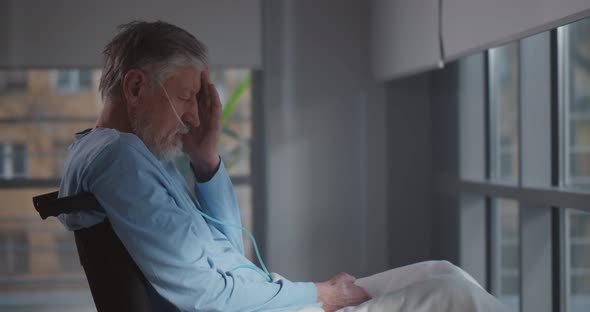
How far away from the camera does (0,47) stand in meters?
4.25

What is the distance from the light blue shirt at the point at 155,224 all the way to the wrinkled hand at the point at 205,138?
288 millimetres

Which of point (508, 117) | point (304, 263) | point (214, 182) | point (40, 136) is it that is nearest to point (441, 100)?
point (508, 117)

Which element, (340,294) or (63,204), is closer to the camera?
(63,204)

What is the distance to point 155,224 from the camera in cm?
157

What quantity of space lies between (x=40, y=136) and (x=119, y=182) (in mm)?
5282

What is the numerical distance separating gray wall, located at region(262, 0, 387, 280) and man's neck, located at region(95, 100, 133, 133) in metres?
2.67

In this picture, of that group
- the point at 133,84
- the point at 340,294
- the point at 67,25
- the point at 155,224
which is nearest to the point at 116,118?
the point at 133,84

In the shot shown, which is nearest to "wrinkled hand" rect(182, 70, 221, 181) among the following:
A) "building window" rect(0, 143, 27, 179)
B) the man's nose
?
the man's nose

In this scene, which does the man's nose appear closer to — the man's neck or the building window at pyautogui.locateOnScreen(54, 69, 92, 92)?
the man's neck

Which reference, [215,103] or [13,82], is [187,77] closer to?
[215,103]

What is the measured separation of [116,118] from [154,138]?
10 cm

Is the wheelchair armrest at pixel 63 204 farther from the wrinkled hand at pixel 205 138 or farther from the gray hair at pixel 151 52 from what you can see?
the wrinkled hand at pixel 205 138

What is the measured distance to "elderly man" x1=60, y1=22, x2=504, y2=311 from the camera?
1.55 meters

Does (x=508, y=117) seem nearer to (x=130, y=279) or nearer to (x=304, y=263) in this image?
(x=304, y=263)
